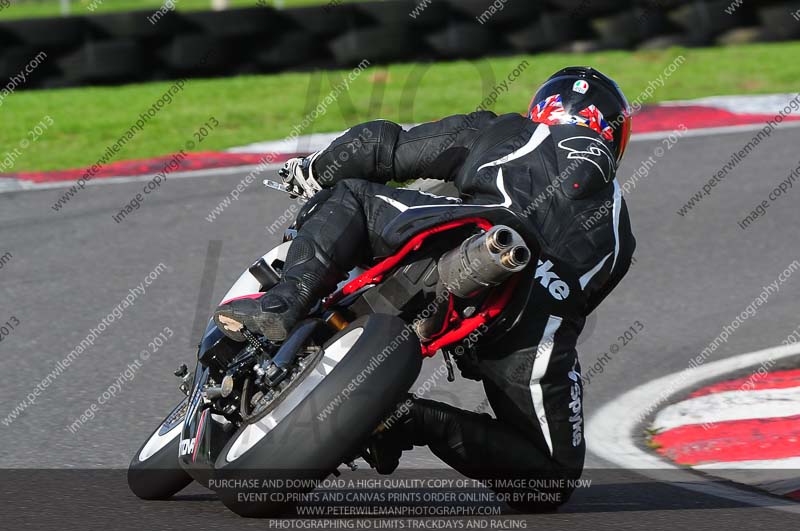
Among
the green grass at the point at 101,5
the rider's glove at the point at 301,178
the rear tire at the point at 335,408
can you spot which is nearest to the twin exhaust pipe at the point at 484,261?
the rear tire at the point at 335,408

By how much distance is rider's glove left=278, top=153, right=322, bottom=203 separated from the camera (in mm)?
4082

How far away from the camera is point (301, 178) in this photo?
162 inches

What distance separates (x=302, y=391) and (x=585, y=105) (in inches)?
53.9

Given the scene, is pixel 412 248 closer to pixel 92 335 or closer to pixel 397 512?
pixel 397 512

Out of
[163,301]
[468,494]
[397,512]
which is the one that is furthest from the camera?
[163,301]

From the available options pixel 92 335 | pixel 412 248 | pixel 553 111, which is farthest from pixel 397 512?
pixel 92 335

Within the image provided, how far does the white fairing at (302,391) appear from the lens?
333cm

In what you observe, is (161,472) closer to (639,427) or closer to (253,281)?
(253,281)

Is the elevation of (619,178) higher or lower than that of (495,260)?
lower

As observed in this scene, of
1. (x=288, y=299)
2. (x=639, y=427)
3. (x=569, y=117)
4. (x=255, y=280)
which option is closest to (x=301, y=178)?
(x=255, y=280)

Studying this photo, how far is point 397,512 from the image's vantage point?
3.85 metres

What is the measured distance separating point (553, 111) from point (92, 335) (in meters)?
2.99

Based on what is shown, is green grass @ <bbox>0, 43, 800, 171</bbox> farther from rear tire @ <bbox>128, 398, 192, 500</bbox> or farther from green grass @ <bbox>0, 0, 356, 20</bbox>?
green grass @ <bbox>0, 0, 356, 20</bbox>

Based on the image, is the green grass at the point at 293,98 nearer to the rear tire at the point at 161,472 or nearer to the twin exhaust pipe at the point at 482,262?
the rear tire at the point at 161,472
